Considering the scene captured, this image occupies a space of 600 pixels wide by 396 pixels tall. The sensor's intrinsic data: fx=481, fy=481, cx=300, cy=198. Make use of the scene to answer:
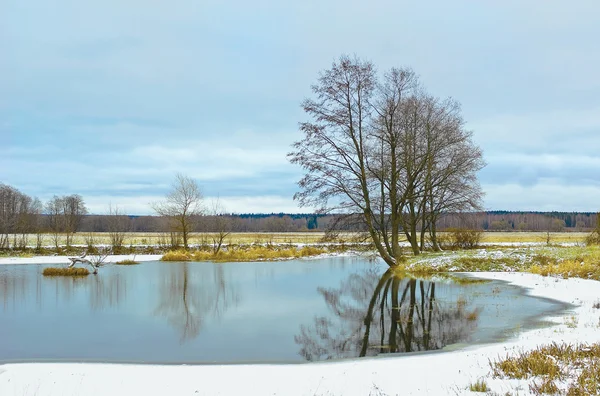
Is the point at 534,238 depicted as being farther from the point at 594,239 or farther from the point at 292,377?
the point at 292,377

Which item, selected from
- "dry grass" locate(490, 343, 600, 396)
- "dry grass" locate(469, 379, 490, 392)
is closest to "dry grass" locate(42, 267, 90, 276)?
"dry grass" locate(490, 343, 600, 396)

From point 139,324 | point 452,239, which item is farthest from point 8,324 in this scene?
point 452,239

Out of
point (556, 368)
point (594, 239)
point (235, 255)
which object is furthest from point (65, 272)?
point (594, 239)

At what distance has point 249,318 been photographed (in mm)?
14055

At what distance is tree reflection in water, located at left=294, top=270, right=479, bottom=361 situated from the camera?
1024cm

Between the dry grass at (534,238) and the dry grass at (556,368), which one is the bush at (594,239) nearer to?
the dry grass at (534,238)

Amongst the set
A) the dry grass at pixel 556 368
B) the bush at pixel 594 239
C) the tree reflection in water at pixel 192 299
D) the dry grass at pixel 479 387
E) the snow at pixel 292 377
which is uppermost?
the bush at pixel 594 239

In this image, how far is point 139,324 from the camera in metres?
13.3

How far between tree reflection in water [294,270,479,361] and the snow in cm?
109

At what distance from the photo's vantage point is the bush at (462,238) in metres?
39.1

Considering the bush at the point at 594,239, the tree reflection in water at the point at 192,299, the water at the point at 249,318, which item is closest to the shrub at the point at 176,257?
the tree reflection in water at the point at 192,299

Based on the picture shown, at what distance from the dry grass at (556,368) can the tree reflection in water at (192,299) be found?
23.8ft

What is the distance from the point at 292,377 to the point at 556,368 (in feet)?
12.9

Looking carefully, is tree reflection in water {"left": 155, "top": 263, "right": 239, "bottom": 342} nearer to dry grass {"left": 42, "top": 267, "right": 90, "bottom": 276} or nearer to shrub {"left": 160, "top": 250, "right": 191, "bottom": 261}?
dry grass {"left": 42, "top": 267, "right": 90, "bottom": 276}
